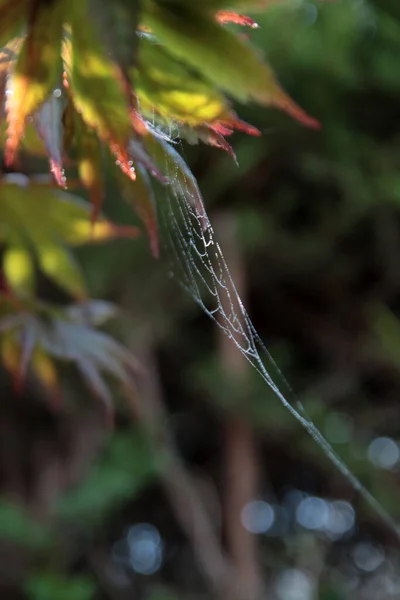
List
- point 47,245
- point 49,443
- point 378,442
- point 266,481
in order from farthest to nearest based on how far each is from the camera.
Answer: point 49,443 < point 266,481 < point 378,442 < point 47,245

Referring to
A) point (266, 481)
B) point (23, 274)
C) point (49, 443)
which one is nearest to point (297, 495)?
point (266, 481)

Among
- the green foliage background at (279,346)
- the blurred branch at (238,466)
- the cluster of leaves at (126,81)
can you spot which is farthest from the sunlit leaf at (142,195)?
the blurred branch at (238,466)

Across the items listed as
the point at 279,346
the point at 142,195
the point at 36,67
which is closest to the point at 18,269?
the point at 142,195

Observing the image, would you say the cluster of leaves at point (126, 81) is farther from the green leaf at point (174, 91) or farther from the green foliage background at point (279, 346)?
the green foliage background at point (279, 346)

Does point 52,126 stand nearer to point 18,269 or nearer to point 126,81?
point 126,81

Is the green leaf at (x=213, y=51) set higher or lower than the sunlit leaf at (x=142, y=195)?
higher

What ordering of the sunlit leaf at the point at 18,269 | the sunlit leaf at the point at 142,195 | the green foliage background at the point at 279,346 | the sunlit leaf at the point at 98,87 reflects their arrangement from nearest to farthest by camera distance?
the sunlit leaf at the point at 98,87
the sunlit leaf at the point at 142,195
the sunlit leaf at the point at 18,269
the green foliage background at the point at 279,346

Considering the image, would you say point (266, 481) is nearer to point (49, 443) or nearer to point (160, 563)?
point (160, 563)

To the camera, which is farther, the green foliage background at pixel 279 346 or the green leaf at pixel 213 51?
the green foliage background at pixel 279 346
